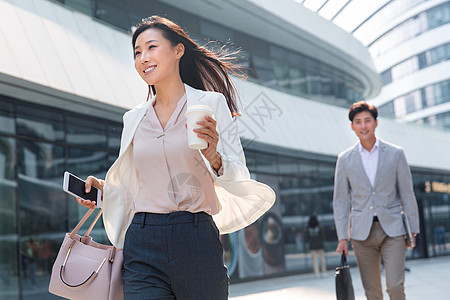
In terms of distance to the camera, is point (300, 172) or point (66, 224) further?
point (300, 172)

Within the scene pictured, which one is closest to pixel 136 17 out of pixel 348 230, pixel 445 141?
pixel 348 230

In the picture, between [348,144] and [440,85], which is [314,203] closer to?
[348,144]

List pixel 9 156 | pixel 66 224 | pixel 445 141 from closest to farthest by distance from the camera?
1. pixel 9 156
2. pixel 66 224
3. pixel 445 141

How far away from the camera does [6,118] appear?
1001cm

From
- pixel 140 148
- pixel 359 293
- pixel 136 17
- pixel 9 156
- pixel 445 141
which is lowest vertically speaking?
pixel 359 293

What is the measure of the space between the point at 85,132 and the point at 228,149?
944 centimetres

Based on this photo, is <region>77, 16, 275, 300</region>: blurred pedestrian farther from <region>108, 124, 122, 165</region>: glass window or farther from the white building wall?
<region>108, 124, 122, 165</region>: glass window

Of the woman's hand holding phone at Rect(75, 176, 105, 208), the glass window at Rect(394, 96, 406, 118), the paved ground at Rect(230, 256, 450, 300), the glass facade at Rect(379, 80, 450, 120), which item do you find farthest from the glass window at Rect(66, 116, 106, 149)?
the glass window at Rect(394, 96, 406, 118)

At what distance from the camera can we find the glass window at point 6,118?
993 centimetres

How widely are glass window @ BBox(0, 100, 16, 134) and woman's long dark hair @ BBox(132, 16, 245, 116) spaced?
7.43 m

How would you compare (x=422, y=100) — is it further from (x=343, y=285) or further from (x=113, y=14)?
(x=343, y=285)

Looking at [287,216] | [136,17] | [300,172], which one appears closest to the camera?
[136,17]

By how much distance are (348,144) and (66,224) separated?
10985 millimetres

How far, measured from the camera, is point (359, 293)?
431 inches
